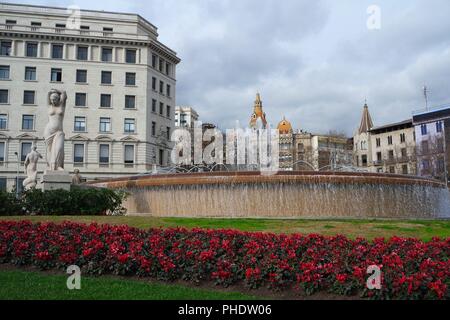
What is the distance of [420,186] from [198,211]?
10.8 meters

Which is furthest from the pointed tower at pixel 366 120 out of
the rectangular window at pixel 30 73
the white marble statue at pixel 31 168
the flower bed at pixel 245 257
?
the flower bed at pixel 245 257

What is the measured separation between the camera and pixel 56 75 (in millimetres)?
58875

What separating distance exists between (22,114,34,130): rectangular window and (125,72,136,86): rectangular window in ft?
43.1

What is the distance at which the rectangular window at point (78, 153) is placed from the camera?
5800cm

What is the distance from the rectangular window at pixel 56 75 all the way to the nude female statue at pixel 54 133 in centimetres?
4225

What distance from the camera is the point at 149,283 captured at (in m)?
7.64

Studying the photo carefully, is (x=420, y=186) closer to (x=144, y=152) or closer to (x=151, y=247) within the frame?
(x=151, y=247)

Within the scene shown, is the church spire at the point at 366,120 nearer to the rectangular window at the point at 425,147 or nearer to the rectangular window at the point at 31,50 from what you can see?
the rectangular window at the point at 425,147

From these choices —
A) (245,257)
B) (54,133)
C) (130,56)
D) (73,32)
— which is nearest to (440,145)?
(130,56)

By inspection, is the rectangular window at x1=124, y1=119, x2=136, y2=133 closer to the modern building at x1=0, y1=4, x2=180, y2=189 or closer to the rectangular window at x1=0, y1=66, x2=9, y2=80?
the modern building at x1=0, y1=4, x2=180, y2=189

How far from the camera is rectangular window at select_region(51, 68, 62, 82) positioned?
192 ft

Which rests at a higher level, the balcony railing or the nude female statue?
the balcony railing

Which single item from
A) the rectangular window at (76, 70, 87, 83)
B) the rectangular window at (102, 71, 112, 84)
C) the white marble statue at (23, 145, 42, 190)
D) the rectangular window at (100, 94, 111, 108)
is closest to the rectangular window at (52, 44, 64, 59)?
the rectangular window at (76, 70, 87, 83)
